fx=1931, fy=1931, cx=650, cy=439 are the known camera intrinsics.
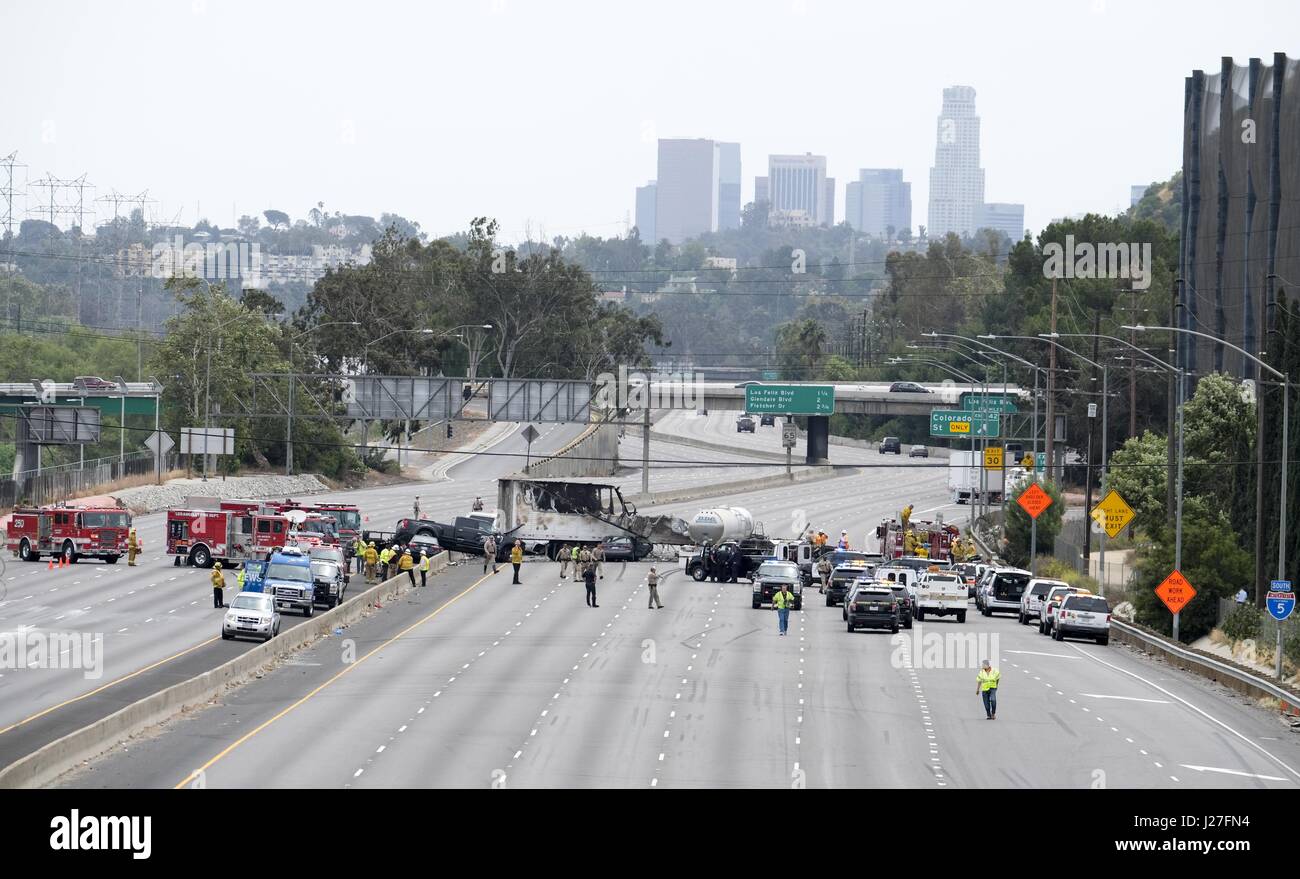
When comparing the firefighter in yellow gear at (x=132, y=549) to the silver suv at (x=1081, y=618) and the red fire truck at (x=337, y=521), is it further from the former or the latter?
the silver suv at (x=1081, y=618)

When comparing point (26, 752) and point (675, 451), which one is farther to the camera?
point (675, 451)

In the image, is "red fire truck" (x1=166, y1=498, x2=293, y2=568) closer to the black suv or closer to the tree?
the black suv

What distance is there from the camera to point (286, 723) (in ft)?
115

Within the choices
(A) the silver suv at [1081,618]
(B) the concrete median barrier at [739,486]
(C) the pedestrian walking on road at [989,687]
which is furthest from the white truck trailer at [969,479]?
(C) the pedestrian walking on road at [989,687]

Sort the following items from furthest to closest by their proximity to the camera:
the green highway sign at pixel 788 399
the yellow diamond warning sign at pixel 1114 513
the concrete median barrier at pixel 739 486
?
the green highway sign at pixel 788 399 → the concrete median barrier at pixel 739 486 → the yellow diamond warning sign at pixel 1114 513

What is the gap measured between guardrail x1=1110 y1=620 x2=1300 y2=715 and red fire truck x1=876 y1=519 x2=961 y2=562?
891 inches

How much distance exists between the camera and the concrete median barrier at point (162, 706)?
28203 mm

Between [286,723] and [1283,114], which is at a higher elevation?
[1283,114]

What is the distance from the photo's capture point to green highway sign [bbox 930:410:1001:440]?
100056 millimetres

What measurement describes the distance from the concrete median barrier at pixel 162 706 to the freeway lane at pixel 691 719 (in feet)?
1.32

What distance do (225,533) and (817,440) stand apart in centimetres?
7893
